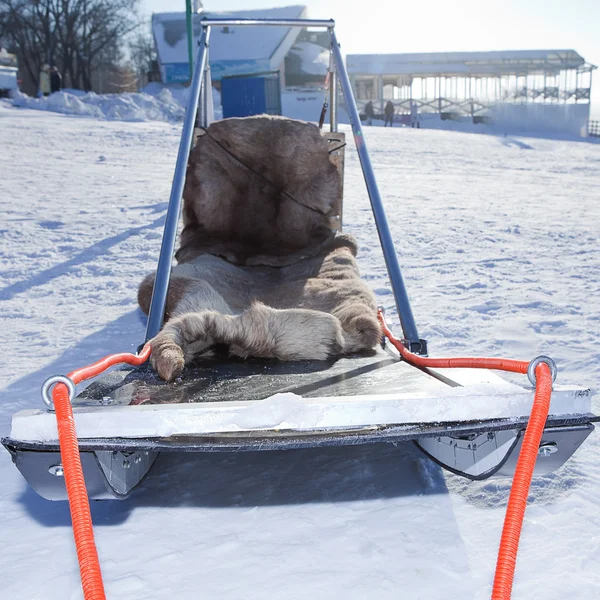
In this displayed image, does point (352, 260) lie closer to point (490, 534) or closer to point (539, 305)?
point (539, 305)

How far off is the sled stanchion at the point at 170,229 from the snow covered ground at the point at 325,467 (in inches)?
19.2

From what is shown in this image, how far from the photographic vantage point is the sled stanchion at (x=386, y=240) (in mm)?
2318

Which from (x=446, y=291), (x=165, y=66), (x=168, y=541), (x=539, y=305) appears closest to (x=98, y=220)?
(x=446, y=291)

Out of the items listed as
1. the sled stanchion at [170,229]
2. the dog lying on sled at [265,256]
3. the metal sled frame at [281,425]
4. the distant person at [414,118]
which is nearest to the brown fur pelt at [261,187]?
the dog lying on sled at [265,256]

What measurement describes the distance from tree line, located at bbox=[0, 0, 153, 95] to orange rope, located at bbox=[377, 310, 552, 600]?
30153 mm

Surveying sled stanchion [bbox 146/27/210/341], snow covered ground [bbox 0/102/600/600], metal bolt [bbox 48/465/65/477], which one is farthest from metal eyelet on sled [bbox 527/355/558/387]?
sled stanchion [bbox 146/27/210/341]

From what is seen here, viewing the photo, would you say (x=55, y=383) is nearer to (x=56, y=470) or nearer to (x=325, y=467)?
(x=56, y=470)

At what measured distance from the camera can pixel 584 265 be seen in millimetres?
4660

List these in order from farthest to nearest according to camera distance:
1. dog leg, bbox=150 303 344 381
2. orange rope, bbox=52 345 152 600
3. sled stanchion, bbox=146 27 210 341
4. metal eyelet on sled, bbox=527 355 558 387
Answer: sled stanchion, bbox=146 27 210 341
dog leg, bbox=150 303 344 381
metal eyelet on sled, bbox=527 355 558 387
orange rope, bbox=52 345 152 600

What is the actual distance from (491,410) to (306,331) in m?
0.79

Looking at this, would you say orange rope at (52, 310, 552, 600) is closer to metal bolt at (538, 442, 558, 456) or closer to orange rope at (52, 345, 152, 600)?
orange rope at (52, 345, 152, 600)

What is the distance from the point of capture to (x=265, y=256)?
3439mm

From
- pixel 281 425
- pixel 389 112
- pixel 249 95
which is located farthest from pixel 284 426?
pixel 389 112

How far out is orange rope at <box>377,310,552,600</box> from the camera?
44.1 inches
